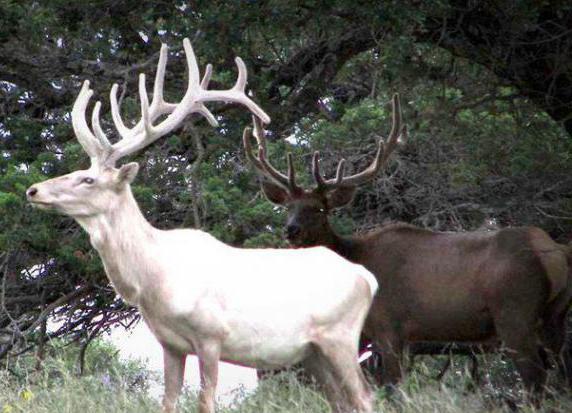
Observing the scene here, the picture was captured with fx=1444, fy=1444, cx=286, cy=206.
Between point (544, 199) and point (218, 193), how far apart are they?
2.91 metres

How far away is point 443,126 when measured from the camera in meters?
12.0

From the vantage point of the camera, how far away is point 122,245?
7.99 meters

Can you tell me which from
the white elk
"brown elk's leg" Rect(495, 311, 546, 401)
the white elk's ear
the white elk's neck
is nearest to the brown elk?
"brown elk's leg" Rect(495, 311, 546, 401)

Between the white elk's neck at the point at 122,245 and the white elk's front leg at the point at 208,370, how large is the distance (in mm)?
521

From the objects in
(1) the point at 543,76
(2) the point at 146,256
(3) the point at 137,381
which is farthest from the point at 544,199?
(2) the point at 146,256

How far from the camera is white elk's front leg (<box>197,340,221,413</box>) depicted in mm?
7672

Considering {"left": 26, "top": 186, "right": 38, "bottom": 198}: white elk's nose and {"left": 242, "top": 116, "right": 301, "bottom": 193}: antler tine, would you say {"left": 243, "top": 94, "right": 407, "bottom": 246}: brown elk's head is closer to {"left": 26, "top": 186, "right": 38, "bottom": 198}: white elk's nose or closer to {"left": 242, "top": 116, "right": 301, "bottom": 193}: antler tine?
{"left": 242, "top": 116, "right": 301, "bottom": 193}: antler tine

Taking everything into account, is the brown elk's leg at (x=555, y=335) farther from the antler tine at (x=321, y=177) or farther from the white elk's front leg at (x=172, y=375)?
the white elk's front leg at (x=172, y=375)

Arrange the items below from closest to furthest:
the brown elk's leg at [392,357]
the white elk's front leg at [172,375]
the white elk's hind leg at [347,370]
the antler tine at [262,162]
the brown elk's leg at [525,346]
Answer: the white elk's front leg at [172,375] → the white elk's hind leg at [347,370] → the brown elk's leg at [525,346] → the brown elk's leg at [392,357] → the antler tine at [262,162]

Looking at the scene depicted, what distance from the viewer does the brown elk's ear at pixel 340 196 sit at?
10.9 m

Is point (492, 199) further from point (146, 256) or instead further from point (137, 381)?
point (146, 256)

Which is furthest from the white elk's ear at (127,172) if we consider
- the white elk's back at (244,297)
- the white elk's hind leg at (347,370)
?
the white elk's hind leg at (347,370)

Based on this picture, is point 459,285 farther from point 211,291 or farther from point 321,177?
point 211,291

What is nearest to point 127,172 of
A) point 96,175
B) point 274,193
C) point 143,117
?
point 96,175
